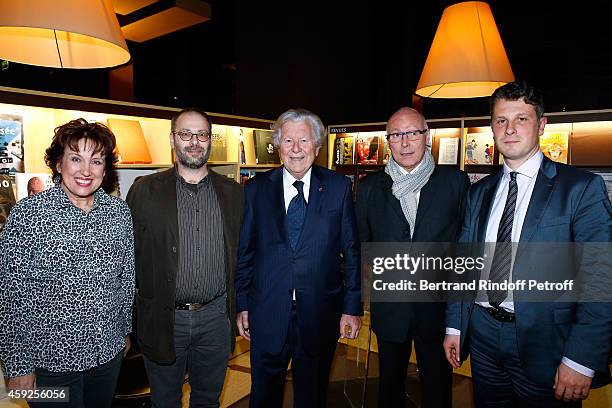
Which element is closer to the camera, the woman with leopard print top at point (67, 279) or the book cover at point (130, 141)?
the woman with leopard print top at point (67, 279)

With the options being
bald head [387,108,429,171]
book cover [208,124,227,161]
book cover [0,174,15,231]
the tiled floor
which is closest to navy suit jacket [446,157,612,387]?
bald head [387,108,429,171]

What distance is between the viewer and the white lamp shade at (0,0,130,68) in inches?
59.6

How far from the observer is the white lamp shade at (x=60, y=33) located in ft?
4.96

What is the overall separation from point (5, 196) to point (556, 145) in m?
4.71

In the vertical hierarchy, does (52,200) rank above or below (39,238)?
above

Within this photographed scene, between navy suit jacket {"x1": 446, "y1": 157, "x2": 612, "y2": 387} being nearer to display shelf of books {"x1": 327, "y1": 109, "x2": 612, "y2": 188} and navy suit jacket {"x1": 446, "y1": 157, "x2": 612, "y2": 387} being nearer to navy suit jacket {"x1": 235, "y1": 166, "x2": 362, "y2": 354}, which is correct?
navy suit jacket {"x1": 235, "y1": 166, "x2": 362, "y2": 354}

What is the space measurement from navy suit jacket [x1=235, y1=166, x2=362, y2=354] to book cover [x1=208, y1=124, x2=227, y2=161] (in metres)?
2.35

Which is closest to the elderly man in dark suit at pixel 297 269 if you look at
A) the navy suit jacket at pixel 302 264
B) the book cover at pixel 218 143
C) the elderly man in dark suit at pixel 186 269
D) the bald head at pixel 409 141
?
the navy suit jacket at pixel 302 264

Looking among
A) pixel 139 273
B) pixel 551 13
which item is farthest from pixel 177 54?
pixel 139 273

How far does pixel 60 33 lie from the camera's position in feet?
6.32

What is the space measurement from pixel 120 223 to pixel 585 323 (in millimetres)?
2033

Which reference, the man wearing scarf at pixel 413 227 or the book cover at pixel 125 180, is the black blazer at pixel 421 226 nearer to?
the man wearing scarf at pixel 413 227

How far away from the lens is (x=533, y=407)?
167 centimetres

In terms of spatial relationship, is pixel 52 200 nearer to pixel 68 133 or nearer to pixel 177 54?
pixel 68 133
